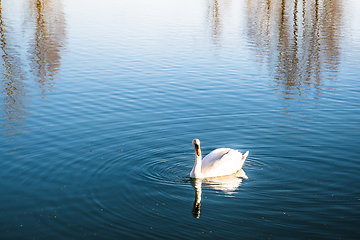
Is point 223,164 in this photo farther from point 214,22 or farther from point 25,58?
point 214,22

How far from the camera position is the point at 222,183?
42.4 ft

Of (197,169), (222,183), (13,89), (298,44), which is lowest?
(222,183)

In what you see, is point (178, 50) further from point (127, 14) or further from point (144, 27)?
point (127, 14)

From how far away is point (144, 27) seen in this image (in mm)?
45781

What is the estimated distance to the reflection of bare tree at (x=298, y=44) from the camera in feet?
84.7

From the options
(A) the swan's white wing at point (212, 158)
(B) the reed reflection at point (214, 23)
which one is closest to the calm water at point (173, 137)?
(A) the swan's white wing at point (212, 158)

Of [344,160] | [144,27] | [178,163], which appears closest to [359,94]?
[344,160]

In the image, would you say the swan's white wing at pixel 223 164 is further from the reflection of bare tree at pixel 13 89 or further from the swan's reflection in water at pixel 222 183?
the reflection of bare tree at pixel 13 89

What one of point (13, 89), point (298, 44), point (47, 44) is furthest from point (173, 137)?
point (298, 44)

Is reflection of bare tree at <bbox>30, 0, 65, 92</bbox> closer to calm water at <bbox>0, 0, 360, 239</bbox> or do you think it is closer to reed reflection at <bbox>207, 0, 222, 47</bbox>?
calm water at <bbox>0, 0, 360, 239</bbox>

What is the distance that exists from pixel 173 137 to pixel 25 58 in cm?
1837

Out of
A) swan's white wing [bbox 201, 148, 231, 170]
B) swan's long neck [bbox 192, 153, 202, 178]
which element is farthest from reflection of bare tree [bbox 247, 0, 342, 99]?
swan's long neck [bbox 192, 153, 202, 178]

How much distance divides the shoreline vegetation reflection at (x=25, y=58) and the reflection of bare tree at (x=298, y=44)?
13056 mm

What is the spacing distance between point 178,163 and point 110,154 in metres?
2.30
